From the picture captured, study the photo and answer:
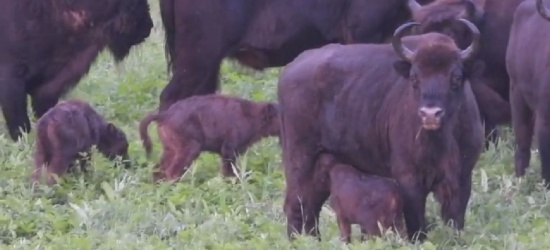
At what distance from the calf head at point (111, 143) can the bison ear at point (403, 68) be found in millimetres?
3072

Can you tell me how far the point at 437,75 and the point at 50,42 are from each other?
487 cm

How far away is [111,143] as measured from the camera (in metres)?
11.1

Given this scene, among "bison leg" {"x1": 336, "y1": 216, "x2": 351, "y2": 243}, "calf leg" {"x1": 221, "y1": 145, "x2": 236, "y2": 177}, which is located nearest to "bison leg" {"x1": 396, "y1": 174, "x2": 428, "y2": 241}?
"bison leg" {"x1": 336, "y1": 216, "x2": 351, "y2": 243}

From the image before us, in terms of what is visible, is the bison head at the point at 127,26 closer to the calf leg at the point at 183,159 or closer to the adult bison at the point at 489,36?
the calf leg at the point at 183,159

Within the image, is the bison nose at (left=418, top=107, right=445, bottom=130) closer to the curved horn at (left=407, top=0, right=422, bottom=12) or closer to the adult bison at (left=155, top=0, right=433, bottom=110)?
the curved horn at (left=407, top=0, right=422, bottom=12)

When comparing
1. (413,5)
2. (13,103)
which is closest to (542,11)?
(413,5)

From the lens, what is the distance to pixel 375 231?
8523 mm

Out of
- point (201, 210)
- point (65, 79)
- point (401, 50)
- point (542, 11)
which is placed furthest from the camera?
point (65, 79)

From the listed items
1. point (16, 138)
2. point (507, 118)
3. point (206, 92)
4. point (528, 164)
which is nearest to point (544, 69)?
point (528, 164)

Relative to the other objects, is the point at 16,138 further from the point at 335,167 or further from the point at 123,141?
the point at 335,167

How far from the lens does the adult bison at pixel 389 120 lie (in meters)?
8.48

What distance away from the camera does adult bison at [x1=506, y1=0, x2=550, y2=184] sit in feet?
34.2

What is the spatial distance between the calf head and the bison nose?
3362 millimetres

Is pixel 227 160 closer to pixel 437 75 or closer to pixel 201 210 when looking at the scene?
pixel 201 210
